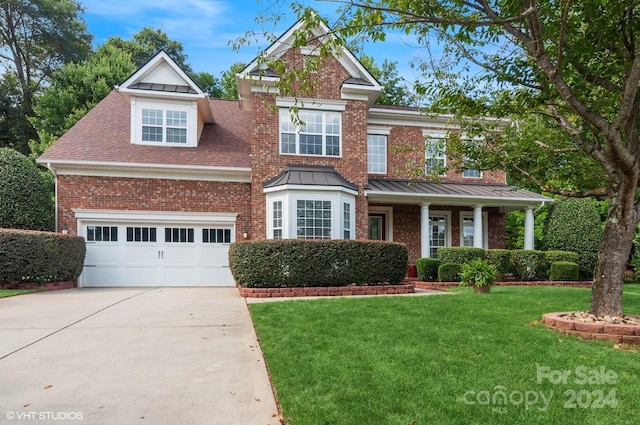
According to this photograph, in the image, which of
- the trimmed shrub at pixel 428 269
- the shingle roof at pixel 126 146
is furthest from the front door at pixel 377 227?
the shingle roof at pixel 126 146

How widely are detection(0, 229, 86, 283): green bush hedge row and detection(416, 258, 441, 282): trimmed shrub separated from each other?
10.8m

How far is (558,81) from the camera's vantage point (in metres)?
5.43

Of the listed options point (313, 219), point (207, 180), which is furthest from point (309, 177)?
point (207, 180)

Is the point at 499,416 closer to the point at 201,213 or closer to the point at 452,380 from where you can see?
the point at 452,380

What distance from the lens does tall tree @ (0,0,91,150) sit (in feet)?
102

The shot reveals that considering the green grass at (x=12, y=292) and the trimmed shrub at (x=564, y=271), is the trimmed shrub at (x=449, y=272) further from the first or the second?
the green grass at (x=12, y=292)

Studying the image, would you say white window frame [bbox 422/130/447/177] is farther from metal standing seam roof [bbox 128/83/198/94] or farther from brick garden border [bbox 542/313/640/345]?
metal standing seam roof [bbox 128/83/198/94]

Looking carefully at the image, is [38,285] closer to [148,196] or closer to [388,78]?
[148,196]

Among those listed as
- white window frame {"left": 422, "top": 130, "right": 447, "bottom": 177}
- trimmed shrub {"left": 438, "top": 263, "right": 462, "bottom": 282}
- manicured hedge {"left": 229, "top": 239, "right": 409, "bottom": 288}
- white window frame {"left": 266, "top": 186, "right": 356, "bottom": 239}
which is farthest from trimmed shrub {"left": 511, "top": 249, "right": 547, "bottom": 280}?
white window frame {"left": 266, "top": 186, "right": 356, "bottom": 239}

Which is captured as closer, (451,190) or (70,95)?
(451,190)

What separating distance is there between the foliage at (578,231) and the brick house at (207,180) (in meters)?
2.85

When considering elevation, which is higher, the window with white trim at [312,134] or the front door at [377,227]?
the window with white trim at [312,134]

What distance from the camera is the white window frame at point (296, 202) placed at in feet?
43.5

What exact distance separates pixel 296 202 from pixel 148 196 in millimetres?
5048
